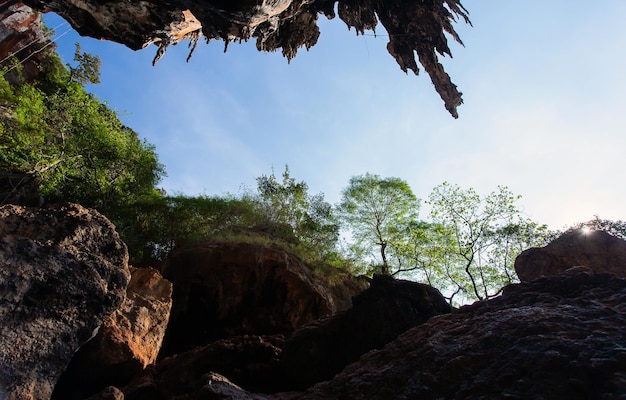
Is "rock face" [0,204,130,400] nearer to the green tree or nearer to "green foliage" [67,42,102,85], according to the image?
the green tree

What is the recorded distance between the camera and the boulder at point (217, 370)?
7785mm

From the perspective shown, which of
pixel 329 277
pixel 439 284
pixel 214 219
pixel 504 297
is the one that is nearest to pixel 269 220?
pixel 214 219

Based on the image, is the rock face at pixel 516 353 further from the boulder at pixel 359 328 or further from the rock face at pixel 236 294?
the rock face at pixel 236 294

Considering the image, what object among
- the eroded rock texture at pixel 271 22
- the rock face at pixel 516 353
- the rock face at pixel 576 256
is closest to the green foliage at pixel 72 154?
the eroded rock texture at pixel 271 22

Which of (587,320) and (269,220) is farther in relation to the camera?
(269,220)

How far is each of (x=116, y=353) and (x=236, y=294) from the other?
5869 millimetres

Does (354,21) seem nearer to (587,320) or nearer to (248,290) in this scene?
(587,320)

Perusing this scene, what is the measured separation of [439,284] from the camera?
1953 centimetres

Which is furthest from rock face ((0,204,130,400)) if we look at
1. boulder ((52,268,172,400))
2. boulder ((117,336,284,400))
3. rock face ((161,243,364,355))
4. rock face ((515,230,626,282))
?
A: rock face ((515,230,626,282))

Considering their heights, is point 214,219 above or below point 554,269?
above

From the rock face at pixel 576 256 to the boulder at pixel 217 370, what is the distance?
8382mm

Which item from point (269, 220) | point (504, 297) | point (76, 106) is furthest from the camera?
→ point (269, 220)

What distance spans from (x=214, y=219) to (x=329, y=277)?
20.1 ft

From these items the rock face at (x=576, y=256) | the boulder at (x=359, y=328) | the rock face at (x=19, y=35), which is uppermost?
the rock face at (x=19, y=35)
